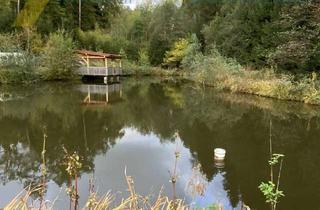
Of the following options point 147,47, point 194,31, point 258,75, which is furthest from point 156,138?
point 147,47

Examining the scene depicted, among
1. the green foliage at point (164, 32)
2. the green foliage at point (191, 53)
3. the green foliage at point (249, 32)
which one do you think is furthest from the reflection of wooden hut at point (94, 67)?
the green foliage at point (164, 32)

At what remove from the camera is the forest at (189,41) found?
19.7m

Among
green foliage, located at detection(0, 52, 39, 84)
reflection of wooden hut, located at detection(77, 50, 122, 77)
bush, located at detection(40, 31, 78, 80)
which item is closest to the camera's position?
green foliage, located at detection(0, 52, 39, 84)

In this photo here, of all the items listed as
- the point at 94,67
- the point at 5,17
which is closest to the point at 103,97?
the point at 94,67

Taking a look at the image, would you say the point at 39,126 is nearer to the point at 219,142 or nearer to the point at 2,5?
the point at 219,142

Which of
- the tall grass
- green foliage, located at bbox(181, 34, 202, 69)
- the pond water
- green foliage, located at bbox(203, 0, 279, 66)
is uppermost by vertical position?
green foliage, located at bbox(203, 0, 279, 66)

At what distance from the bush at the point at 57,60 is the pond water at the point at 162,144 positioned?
8.56 m

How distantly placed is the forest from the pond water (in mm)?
2972

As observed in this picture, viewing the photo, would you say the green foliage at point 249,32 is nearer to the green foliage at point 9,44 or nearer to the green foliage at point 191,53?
the green foliage at point 191,53

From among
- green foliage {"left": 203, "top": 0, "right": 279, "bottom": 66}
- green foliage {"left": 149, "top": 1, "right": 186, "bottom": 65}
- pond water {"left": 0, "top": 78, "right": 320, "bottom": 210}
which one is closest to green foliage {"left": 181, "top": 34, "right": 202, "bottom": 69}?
green foliage {"left": 203, "top": 0, "right": 279, "bottom": 66}

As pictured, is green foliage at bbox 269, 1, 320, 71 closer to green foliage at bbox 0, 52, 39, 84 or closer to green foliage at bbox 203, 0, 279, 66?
green foliage at bbox 203, 0, 279, 66

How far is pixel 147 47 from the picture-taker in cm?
4256

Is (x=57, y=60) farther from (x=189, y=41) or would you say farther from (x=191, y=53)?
(x=189, y=41)

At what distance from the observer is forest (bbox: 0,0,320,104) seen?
19.7 meters
